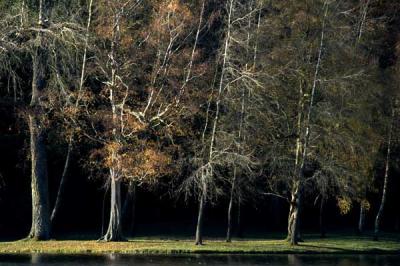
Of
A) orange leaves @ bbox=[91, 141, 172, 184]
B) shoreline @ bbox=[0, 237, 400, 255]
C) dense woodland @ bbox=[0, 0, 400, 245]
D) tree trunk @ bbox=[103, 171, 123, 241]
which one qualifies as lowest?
shoreline @ bbox=[0, 237, 400, 255]

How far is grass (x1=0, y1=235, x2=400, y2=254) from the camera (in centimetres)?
4019

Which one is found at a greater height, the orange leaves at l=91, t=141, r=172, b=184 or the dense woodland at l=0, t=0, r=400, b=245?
the dense woodland at l=0, t=0, r=400, b=245

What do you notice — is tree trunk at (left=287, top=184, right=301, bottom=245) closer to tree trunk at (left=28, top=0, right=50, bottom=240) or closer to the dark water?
the dark water

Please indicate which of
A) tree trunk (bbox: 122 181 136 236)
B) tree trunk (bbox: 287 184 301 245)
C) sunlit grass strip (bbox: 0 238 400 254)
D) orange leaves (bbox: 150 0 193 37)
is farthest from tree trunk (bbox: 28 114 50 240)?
tree trunk (bbox: 287 184 301 245)

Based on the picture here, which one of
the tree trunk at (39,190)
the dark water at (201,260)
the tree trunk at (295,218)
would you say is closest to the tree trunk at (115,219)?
the tree trunk at (39,190)

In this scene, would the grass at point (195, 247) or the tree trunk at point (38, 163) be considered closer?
the grass at point (195, 247)

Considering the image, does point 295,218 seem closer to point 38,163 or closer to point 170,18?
point 170,18

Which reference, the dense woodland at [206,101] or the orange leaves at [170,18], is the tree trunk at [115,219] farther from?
the orange leaves at [170,18]

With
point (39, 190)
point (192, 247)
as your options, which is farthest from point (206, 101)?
point (39, 190)

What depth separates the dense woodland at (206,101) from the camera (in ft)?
139

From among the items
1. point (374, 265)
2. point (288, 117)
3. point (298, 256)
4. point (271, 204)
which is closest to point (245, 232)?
point (271, 204)

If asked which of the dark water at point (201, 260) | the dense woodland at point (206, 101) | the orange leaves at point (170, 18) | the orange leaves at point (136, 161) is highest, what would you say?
the orange leaves at point (170, 18)

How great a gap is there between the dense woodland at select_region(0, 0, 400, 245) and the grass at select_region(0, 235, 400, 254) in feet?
4.51

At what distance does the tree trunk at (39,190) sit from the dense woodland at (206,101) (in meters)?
0.08
